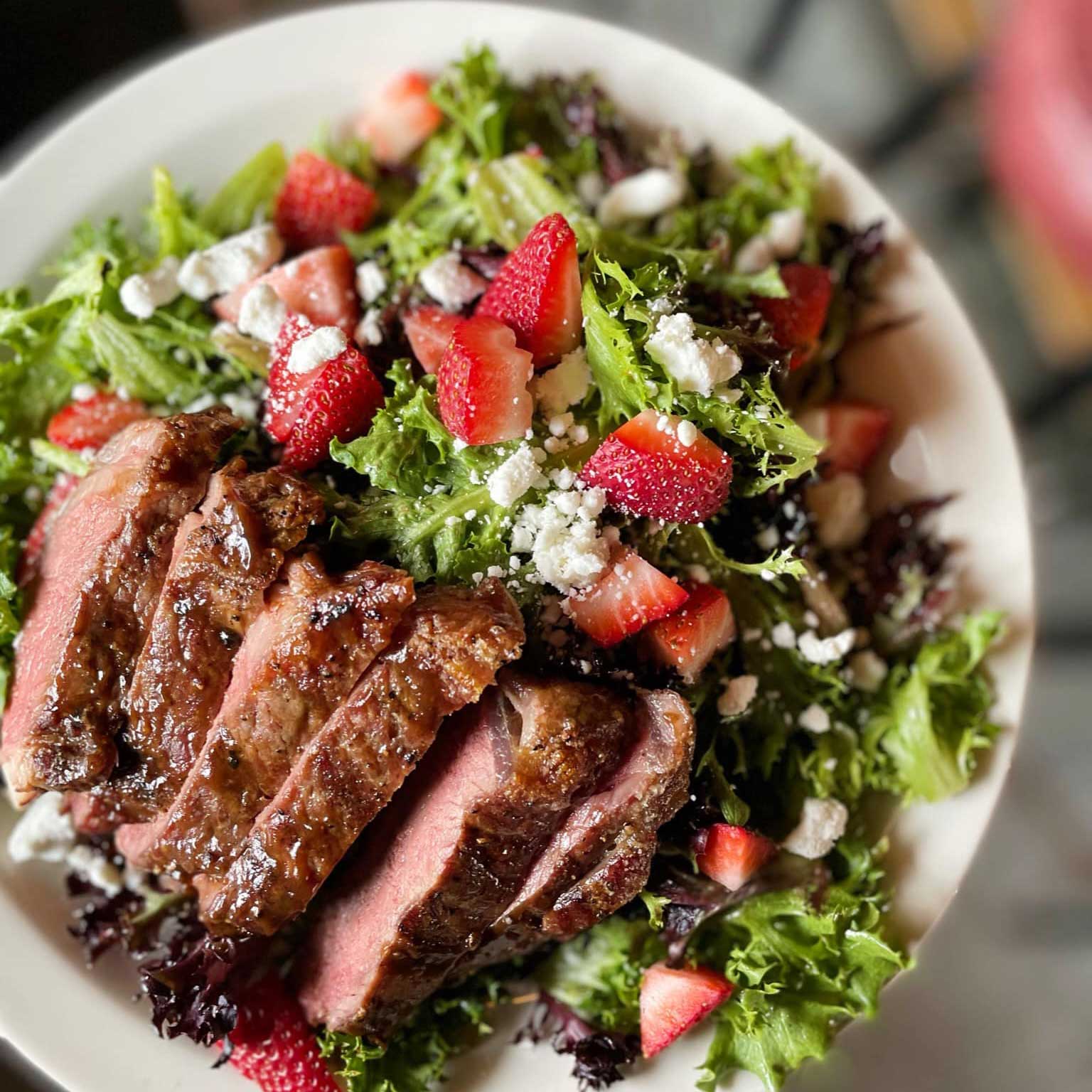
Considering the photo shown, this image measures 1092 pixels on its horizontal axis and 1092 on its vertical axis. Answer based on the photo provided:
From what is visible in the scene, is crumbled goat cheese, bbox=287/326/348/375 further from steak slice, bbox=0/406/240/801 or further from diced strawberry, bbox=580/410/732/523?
diced strawberry, bbox=580/410/732/523

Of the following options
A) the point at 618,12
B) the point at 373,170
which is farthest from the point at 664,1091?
the point at 618,12

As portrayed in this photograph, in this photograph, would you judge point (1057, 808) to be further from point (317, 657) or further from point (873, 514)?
point (317, 657)

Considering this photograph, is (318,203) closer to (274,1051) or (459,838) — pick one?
(459,838)

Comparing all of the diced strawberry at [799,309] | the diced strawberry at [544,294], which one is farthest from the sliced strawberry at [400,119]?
the diced strawberry at [799,309]

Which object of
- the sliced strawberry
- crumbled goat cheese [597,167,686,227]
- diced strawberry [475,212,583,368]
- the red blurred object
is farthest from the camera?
the red blurred object

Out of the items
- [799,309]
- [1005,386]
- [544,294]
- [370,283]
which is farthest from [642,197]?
[1005,386]

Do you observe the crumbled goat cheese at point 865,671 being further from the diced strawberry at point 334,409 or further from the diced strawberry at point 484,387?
the diced strawberry at point 334,409

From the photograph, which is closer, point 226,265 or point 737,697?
point 737,697

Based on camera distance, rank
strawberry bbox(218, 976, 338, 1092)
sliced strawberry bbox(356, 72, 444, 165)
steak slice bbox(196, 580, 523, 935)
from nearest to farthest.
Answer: steak slice bbox(196, 580, 523, 935)
strawberry bbox(218, 976, 338, 1092)
sliced strawberry bbox(356, 72, 444, 165)

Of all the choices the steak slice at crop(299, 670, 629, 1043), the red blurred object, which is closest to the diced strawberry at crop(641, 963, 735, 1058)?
the steak slice at crop(299, 670, 629, 1043)
